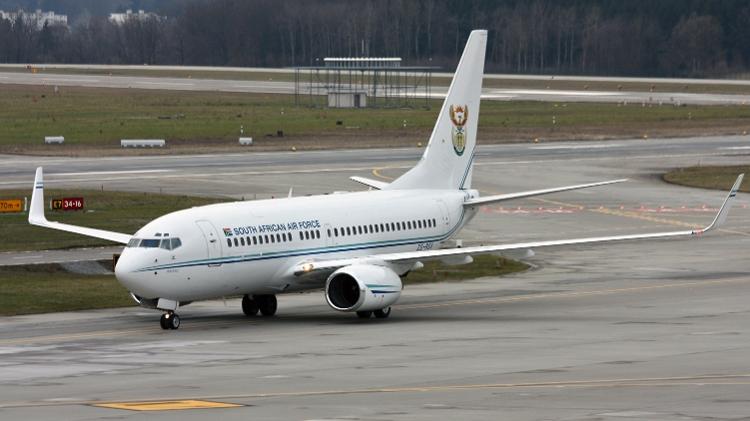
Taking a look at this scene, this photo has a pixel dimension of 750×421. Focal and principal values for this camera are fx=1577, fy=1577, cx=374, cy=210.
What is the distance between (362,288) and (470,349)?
21.9 feet

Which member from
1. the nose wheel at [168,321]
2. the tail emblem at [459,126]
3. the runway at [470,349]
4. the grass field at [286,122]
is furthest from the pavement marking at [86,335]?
the grass field at [286,122]

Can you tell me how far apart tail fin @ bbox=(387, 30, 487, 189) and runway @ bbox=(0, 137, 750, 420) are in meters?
4.09

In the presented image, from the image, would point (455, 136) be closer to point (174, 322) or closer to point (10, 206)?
point (174, 322)

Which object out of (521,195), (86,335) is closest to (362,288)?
(86,335)

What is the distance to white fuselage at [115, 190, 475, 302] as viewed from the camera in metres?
46.6

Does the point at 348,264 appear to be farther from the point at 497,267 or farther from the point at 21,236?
the point at 21,236

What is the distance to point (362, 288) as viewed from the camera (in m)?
48.0

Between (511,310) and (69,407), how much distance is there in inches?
868

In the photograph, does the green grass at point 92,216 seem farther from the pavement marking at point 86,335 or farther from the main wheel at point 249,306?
the pavement marking at point 86,335

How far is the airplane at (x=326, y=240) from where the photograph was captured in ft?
154

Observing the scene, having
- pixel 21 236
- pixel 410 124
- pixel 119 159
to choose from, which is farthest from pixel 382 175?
pixel 410 124

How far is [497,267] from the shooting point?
65.0 meters

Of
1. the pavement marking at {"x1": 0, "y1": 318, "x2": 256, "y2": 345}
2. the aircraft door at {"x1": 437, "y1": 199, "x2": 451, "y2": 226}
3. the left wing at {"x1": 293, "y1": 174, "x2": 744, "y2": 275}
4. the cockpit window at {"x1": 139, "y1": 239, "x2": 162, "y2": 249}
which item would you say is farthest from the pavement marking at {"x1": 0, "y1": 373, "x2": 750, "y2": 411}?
the aircraft door at {"x1": 437, "y1": 199, "x2": 451, "y2": 226}

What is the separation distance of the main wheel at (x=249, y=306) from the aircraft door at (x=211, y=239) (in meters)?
4.24
